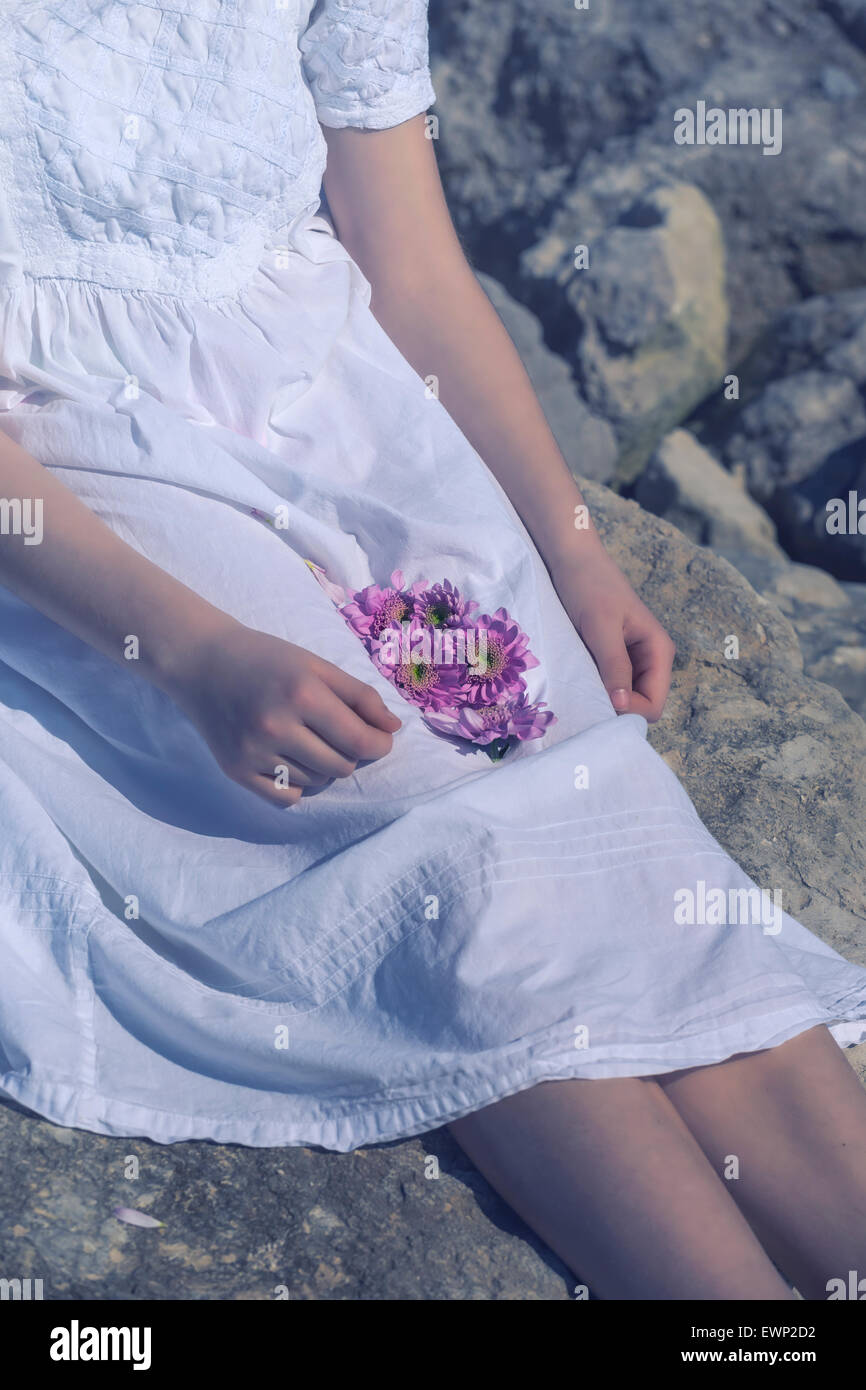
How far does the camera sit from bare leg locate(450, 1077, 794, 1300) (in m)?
1.14

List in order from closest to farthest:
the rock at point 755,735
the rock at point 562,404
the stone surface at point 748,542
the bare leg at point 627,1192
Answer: the bare leg at point 627,1192
the rock at point 755,735
the stone surface at point 748,542
the rock at point 562,404

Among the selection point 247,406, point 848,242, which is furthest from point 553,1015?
point 848,242

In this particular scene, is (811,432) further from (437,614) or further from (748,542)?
(437,614)

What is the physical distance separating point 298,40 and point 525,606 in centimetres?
82

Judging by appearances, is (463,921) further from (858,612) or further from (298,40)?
(858,612)

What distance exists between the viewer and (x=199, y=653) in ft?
4.24

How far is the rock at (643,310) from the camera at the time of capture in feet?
14.4

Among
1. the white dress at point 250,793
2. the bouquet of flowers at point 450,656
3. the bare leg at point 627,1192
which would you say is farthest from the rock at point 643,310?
the bare leg at point 627,1192

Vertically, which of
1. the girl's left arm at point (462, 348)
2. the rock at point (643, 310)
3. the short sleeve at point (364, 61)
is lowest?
the girl's left arm at point (462, 348)

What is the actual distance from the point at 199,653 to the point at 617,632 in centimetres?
65

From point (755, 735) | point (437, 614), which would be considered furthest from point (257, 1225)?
point (755, 735)

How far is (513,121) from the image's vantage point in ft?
16.8

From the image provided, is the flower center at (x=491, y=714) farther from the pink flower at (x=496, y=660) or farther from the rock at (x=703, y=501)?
the rock at (x=703, y=501)

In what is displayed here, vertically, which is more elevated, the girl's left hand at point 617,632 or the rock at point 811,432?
the rock at point 811,432
